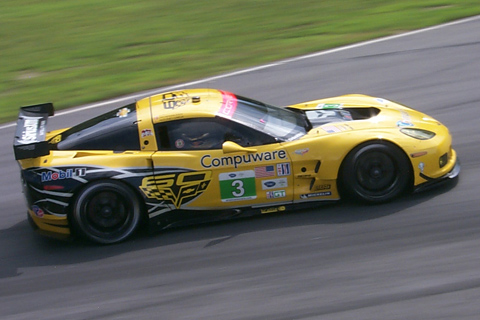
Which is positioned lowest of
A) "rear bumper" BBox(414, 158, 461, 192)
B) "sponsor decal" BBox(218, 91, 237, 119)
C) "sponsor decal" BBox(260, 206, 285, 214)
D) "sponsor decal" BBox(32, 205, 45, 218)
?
"sponsor decal" BBox(260, 206, 285, 214)

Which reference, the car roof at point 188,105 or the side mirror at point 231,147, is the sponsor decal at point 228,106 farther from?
the side mirror at point 231,147

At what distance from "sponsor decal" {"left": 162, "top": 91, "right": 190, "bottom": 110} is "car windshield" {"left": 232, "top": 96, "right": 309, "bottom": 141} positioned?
0.57 m

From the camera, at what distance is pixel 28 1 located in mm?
17219

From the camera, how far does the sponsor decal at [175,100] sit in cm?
672

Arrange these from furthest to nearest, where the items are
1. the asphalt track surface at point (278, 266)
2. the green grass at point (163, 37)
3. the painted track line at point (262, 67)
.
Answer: the green grass at point (163, 37) < the painted track line at point (262, 67) < the asphalt track surface at point (278, 266)

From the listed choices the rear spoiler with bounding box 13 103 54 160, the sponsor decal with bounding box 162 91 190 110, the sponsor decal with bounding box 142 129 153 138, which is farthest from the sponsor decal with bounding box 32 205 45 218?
the sponsor decal with bounding box 162 91 190 110

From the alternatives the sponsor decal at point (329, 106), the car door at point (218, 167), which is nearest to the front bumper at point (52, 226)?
the car door at point (218, 167)

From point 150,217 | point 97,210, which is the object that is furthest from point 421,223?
point 97,210

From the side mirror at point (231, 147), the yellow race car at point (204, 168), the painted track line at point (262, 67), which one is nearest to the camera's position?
the side mirror at point (231, 147)

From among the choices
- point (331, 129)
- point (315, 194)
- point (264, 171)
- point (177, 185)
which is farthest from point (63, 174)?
point (331, 129)

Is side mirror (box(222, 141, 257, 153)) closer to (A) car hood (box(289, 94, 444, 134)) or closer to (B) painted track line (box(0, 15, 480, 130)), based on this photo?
(A) car hood (box(289, 94, 444, 134))

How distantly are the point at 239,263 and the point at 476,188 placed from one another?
265 cm

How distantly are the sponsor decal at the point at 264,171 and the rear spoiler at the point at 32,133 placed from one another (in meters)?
2.13

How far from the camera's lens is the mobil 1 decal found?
6414 millimetres
